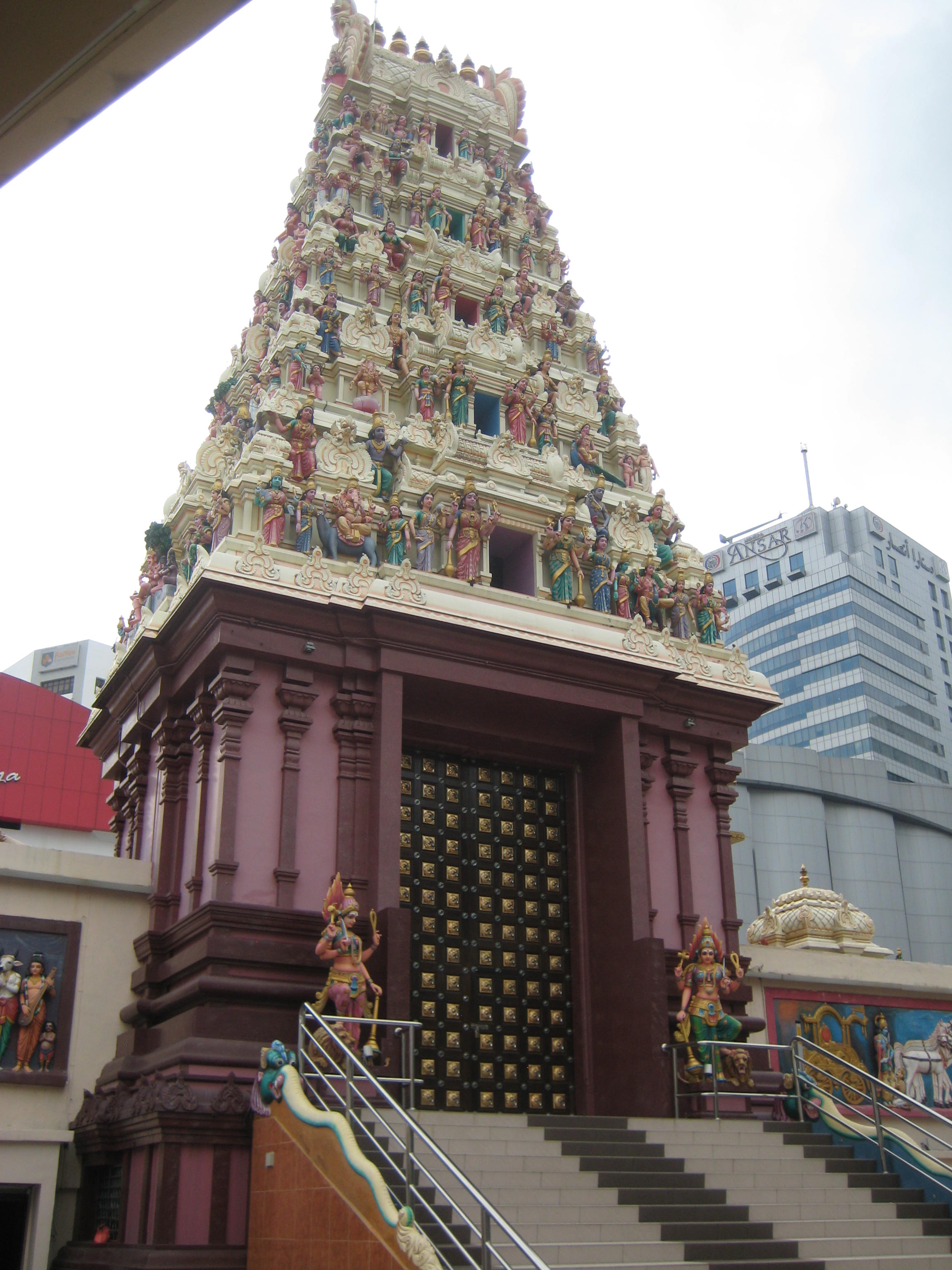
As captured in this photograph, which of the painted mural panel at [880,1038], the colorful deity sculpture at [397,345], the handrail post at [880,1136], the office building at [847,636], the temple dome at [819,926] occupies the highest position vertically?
the office building at [847,636]

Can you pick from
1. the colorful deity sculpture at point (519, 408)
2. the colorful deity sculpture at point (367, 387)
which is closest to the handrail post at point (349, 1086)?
the colorful deity sculpture at point (367, 387)

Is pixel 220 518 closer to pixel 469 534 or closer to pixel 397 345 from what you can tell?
pixel 469 534

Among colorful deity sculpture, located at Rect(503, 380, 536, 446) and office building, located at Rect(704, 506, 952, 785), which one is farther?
office building, located at Rect(704, 506, 952, 785)

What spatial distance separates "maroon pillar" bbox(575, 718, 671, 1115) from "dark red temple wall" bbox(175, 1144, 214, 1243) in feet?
18.4

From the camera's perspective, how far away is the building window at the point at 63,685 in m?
73.4

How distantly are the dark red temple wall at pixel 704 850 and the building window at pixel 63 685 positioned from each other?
60.0 metres

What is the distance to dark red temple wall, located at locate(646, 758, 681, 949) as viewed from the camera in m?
17.9

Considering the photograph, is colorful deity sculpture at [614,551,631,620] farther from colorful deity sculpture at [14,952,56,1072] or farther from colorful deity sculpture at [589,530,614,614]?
colorful deity sculpture at [14,952,56,1072]

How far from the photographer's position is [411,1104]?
12125 mm

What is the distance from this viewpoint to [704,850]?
61.9 ft

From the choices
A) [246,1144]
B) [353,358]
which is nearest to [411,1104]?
[246,1144]

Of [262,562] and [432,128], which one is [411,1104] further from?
[432,128]

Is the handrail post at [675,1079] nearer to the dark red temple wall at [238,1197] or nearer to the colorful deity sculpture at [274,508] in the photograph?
the dark red temple wall at [238,1197]

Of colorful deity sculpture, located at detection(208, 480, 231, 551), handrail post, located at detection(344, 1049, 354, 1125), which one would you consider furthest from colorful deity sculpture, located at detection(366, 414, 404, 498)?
handrail post, located at detection(344, 1049, 354, 1125)
